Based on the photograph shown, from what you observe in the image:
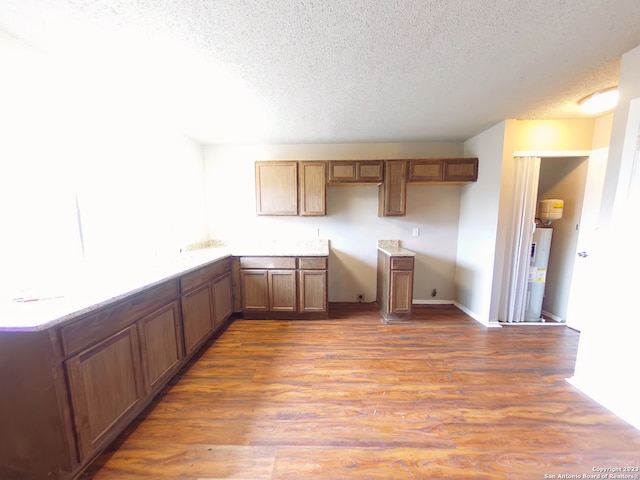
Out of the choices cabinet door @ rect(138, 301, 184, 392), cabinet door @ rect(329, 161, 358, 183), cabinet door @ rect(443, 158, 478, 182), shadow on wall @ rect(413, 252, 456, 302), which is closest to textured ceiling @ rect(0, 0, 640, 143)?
cabinet door @ rect(443, 158, 478, 182)

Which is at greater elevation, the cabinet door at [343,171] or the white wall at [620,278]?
the cabinet door at [343,171]

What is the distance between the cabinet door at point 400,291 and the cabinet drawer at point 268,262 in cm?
131

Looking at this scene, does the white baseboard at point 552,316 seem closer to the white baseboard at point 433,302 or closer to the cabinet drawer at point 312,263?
the white baseboard at point 433,302

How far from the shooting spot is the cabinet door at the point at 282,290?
9.57ft

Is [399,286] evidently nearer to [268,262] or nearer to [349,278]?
[349,278]

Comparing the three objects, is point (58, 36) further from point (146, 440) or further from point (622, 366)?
point (622, 366)

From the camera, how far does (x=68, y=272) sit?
1688mm

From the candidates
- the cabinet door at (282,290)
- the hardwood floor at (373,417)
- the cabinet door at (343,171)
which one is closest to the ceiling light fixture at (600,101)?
the cabinet door at (343,171)

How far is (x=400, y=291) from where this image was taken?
289 centimetres

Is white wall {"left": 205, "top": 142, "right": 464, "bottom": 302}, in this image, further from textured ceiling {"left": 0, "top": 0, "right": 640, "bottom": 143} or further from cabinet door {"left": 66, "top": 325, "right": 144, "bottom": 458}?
cabinet door {"left": 66, "top": 325, "right": 144, "bottom": 458}

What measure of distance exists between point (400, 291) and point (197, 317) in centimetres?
235

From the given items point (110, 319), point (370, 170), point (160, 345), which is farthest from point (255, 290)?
point (370, 170)

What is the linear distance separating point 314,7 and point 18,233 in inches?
87.0

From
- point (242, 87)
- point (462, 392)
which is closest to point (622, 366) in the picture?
point (462, 392)
